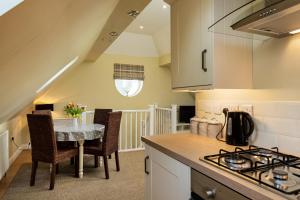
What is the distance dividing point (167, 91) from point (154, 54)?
1.14 m

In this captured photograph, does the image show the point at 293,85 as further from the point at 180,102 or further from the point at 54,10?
the point at 180,102

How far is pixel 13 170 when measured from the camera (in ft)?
11.8

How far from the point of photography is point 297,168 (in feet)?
3.39

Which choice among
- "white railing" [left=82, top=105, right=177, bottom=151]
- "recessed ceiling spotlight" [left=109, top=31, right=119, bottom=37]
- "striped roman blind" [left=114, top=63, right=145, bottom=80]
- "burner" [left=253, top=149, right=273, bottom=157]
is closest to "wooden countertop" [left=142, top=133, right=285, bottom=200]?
"burner" [left=253, top=149, right=273, bottom=157]

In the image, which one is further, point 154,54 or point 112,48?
point 154,54

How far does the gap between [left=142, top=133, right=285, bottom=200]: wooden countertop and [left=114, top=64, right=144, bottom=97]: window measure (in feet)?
13.8

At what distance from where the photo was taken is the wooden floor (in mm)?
2943

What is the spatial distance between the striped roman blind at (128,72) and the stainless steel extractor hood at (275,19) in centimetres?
473

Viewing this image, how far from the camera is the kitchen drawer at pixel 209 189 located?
3.04 feet

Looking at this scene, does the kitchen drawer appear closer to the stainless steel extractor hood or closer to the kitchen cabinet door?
the kitchen cabinet door

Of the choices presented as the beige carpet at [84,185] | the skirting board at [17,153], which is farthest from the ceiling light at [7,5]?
the skirting board at [17,153]

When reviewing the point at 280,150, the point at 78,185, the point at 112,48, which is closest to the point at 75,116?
→ the point at 78,185

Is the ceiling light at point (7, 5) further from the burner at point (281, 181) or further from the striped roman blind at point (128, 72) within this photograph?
the striped roman blind at point (128, 72)

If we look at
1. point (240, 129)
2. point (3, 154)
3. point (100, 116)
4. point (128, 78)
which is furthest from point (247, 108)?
point (128, 78)
